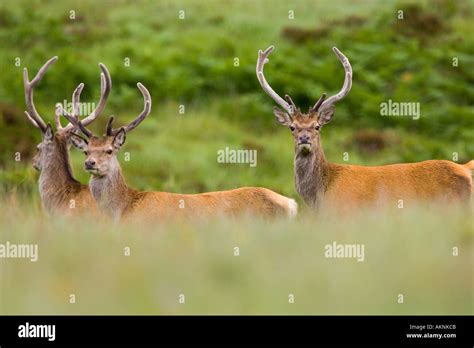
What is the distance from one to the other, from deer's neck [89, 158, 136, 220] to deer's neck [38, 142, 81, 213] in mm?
761

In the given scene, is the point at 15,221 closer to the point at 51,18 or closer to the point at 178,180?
the point at 178,180

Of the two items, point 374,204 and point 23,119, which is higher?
point 23,119

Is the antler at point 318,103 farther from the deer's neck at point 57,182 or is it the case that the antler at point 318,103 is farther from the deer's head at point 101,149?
the deer's neck at point 57,182

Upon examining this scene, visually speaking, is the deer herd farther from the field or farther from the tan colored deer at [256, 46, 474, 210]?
the field

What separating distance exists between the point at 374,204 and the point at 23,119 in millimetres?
12222

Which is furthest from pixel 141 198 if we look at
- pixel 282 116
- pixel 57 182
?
pixel 282 116

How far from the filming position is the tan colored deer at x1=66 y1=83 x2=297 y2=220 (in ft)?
35.3

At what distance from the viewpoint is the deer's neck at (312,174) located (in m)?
11.4

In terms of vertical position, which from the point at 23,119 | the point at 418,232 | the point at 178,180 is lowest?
the point at 418,232

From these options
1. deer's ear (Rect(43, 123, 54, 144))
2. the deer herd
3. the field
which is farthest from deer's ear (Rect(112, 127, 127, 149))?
deer's ear (Rect(43, 123, 54, 144))

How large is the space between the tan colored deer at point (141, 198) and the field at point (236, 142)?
0.57 m

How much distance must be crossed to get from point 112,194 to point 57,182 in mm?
1182

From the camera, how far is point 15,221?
323 inches

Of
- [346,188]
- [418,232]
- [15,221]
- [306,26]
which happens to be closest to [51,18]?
[306,26]
